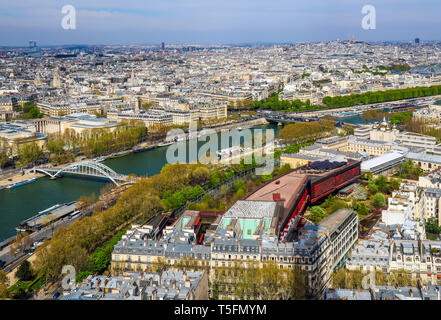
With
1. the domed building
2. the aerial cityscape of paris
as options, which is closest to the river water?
the aerial cityscape of paris

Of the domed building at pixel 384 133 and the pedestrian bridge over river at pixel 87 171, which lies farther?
the domed building at pixel 384 133

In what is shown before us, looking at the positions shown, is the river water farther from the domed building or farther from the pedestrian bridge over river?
the domed building

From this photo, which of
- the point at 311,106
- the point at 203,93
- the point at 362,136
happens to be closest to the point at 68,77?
the point at 203,93

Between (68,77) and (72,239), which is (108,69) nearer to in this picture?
(68,77)

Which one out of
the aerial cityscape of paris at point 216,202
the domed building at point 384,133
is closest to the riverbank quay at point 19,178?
the aerial cityscape of paris at point 216,202
